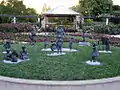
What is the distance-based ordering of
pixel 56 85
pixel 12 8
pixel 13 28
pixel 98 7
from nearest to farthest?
pixel 56 85 → pixel 13 28 → pixel 12 8 → pixel 98 7

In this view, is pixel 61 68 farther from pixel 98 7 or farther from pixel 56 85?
pixel 98 7

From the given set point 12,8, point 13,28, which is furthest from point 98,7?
point 13,28

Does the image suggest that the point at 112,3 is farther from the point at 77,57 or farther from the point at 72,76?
the point at 72,76

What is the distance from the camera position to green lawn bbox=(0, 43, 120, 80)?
22.1 ft

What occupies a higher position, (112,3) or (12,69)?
(112,3)

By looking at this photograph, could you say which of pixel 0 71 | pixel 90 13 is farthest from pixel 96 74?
pixel 90 13

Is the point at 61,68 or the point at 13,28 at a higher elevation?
the point at 13,28

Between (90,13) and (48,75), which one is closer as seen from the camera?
(48,75)

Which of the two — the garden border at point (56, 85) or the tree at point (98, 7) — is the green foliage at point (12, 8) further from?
the garden border at point (56, 85)

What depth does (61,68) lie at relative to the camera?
7.55 meters

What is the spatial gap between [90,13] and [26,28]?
13055mm

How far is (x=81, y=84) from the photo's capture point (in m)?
5.77

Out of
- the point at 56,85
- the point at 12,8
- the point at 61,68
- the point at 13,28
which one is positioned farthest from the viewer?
the point at 12,8

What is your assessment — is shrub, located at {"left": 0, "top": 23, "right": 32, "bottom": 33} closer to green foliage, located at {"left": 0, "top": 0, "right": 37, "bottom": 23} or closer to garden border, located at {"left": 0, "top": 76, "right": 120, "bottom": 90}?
green foliage, located at {"left": 0, "top": 0, "right": 37, "bottom": 23}
